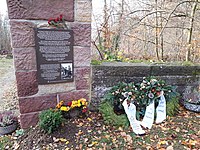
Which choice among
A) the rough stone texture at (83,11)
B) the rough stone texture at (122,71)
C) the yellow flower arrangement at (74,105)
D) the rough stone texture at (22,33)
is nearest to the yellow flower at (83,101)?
the yellow flower arrangement at (74,105)

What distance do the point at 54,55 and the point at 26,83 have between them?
1.77ft

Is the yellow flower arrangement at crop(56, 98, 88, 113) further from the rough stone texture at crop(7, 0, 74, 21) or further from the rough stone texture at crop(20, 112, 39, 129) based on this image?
the rough stone texture at crop(7, 0, 74, 21)

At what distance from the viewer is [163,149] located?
6.10 ft

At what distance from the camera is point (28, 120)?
7.73 ft

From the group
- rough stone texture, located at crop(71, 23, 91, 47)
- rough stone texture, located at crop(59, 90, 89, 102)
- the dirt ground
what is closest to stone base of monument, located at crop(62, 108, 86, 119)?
the dirt ground

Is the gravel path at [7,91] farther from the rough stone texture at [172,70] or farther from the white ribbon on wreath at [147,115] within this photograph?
the rough stone texture at [172,70]

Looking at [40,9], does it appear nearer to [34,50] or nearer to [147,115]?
[34,50]

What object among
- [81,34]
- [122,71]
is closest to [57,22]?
[81,34]

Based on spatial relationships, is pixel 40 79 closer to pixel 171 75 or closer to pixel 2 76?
pixel 171 75

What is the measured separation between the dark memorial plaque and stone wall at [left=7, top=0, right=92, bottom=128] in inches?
2.9

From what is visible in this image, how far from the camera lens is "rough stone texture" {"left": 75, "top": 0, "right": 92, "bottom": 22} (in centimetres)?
232

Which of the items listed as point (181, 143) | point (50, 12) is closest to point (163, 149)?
point (181, 143)

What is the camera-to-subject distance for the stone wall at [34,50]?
A: 2.05m

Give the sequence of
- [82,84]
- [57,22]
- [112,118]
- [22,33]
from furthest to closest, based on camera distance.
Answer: [82,84]
[112,118]
[57,22]
[22,33]
